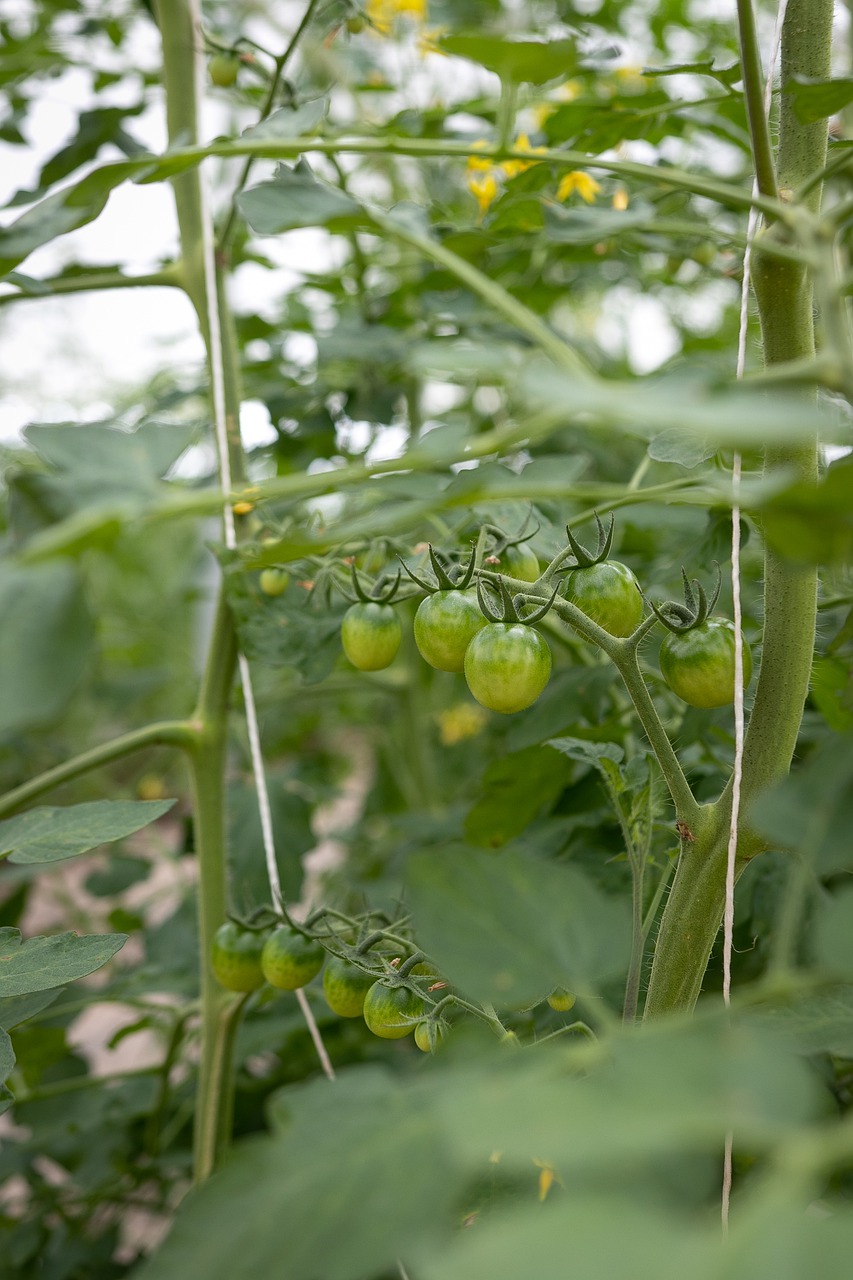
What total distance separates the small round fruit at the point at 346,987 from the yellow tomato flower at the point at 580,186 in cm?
66

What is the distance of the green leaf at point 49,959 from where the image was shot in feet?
1.57

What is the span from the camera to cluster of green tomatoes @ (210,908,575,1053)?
49 centimetres

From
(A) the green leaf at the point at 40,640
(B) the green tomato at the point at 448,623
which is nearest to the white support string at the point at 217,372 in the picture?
(B) the green tomato at the point at 448,623

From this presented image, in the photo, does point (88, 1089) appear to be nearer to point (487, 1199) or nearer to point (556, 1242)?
point (487, 1199)

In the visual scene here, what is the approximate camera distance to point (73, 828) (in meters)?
0.55

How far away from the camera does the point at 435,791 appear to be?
1397mm

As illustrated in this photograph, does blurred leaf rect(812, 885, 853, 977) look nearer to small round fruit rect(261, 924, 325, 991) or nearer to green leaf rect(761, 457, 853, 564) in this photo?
green leaf rect(761, 457, 853, 564)

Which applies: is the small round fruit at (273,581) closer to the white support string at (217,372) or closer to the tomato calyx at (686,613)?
the white support string at (217,372)

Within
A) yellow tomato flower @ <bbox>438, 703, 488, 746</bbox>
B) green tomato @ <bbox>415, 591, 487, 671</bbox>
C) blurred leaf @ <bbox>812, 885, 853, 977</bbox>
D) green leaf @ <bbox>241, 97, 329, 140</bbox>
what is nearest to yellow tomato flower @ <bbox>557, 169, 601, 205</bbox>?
green leaf @ <bbox>241, 97, 329, 140</bbox>

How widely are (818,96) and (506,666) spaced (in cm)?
28

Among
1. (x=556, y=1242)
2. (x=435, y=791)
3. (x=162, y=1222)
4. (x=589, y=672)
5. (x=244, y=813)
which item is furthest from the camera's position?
(x=435, y=791)

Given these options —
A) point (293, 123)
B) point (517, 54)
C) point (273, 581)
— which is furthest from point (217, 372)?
point (517, 54)

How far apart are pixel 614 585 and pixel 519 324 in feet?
0.53

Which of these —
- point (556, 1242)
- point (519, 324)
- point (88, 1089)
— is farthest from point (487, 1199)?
point (88, 1089)
